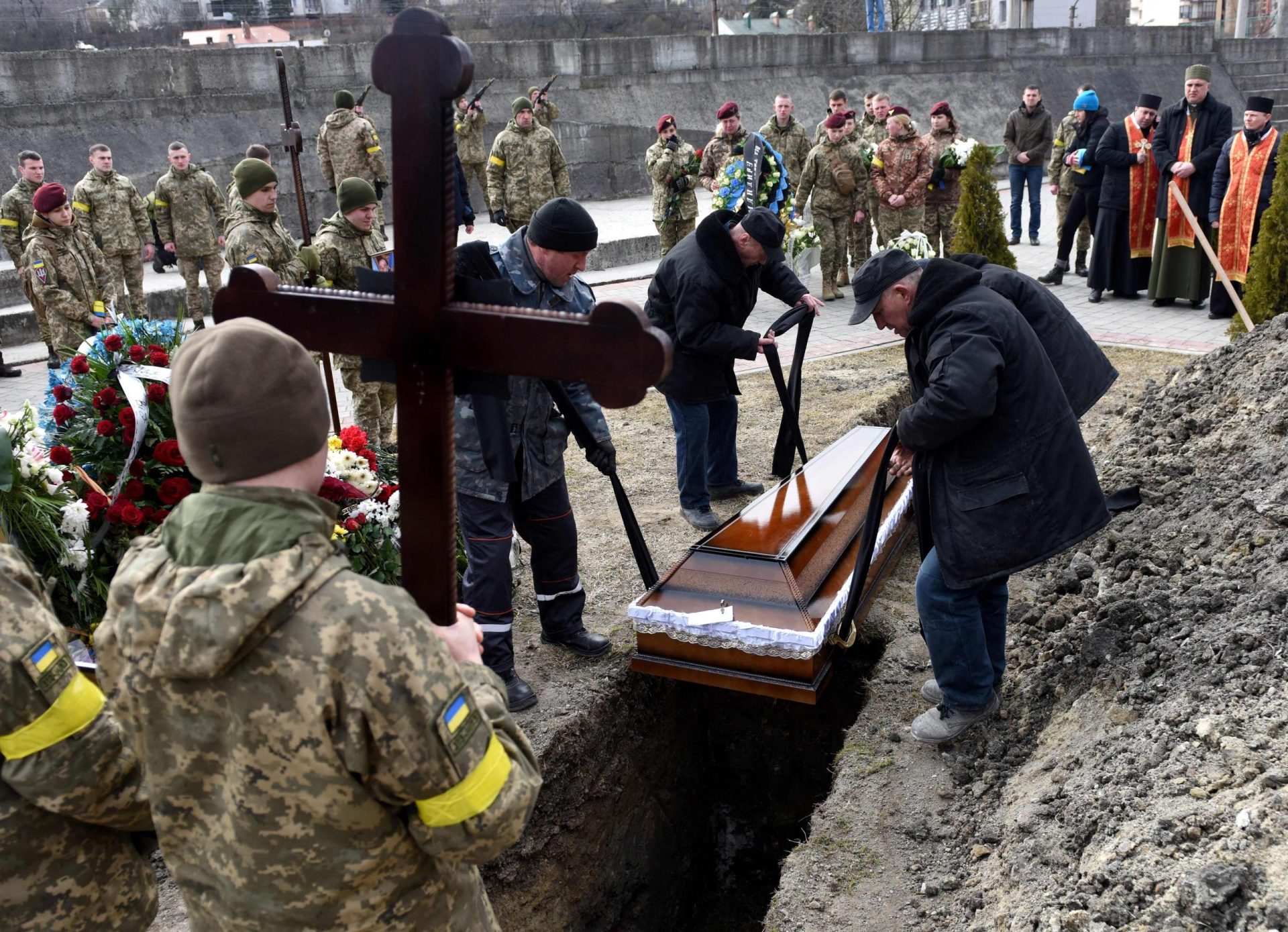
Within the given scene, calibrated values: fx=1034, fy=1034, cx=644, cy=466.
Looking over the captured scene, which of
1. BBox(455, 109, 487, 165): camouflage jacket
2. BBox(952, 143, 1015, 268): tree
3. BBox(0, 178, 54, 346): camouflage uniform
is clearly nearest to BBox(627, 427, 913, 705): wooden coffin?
BBox(952, 143, 1015, 268): tree

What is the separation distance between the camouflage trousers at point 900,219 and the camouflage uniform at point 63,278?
24.7 feet

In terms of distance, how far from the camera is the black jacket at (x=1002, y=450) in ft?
10.8

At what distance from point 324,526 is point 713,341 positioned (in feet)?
12.6

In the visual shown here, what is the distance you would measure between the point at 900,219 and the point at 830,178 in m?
0.91

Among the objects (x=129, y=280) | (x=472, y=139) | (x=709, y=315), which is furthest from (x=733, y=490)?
(x=472, y=139)

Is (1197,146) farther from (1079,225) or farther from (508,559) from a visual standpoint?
(508,559)

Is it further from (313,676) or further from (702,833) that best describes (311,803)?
(702,833)

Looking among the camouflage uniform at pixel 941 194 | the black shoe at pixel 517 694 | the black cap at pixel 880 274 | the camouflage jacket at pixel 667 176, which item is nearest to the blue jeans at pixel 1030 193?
the camouflage uniform at pixel 941 194

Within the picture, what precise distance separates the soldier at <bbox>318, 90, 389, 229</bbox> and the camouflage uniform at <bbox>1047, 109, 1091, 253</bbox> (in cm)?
742

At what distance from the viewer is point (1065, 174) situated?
11.2 metres

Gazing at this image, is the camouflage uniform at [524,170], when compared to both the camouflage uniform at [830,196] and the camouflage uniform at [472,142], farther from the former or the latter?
the camouflage uniform at [830,196]

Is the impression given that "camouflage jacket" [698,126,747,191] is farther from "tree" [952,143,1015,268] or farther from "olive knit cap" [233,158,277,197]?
"olive knit cap" [233,158,277,197]

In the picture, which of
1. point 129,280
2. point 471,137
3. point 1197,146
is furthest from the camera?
point 471,137

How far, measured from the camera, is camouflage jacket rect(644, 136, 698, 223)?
1088cm
